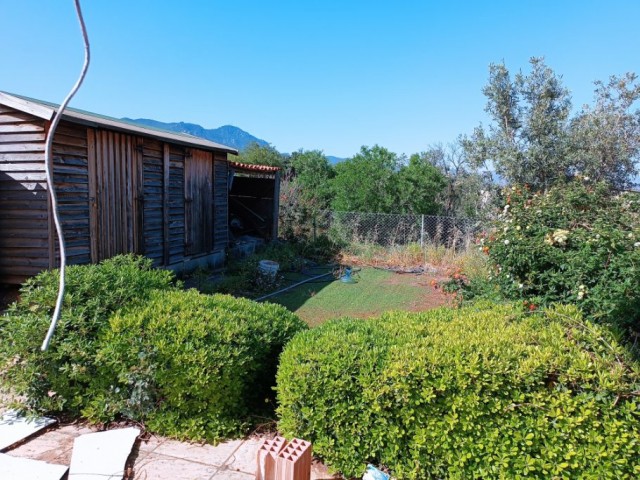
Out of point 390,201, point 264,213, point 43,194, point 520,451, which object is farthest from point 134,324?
point 390,201

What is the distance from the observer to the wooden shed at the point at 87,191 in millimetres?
5492

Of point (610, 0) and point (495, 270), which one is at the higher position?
point (610, 0)

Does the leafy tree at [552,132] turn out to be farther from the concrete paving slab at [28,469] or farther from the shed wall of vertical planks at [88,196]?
the concrete paving slab at [28,469]

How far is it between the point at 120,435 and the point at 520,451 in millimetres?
2345

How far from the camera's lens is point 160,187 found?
7.59 metres

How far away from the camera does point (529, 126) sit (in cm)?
826

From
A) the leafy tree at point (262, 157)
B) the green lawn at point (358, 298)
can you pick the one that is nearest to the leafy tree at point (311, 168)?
the leafy tree at point (262, 157)

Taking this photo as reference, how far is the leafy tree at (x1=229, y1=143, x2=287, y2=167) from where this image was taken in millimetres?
21255

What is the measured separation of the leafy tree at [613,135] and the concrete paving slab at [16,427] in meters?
9.49

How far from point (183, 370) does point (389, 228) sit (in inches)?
402

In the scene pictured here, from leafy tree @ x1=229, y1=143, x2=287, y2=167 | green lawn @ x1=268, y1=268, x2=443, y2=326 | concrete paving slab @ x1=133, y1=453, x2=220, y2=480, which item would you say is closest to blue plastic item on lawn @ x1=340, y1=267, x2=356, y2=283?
green lawn @ x1=268, y1=268, x2=443, y2=326

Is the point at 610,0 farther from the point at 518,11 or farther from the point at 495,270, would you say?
the point at 495,270

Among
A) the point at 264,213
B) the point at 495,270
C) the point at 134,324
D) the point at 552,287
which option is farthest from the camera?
the point at 264,213

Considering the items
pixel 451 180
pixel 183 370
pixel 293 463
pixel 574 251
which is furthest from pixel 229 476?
pixel 451 180
